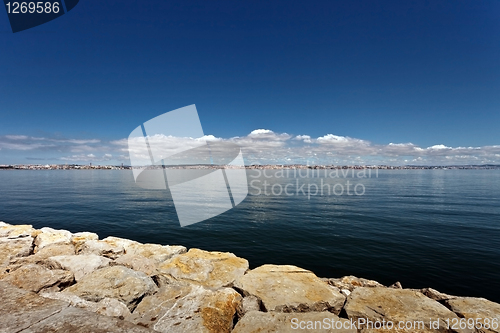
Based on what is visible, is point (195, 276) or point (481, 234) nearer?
point (195, 276)

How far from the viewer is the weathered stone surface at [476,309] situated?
220 inches

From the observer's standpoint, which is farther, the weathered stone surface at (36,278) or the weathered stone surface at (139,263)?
the weathered stone surface at (139,263)

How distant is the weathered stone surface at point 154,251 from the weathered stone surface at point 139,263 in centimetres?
47

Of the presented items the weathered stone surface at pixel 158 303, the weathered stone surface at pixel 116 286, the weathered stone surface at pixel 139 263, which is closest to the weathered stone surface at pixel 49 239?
the weathered stone surface at pixel 139 263

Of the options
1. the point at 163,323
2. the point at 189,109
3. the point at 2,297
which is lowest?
the point at 163,323

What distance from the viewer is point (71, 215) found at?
2459cm

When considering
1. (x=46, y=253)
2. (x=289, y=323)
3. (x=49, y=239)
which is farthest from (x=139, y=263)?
(x=289, y=323)

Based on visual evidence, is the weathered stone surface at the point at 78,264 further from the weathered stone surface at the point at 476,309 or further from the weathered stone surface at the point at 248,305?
the weathered stone surface at the point at 476,309

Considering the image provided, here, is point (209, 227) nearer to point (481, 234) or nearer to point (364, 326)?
point (364, 326)

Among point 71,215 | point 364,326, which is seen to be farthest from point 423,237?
point 71,215

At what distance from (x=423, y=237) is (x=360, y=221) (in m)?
5.51

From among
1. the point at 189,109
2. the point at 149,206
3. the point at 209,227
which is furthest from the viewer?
the point at 149,206

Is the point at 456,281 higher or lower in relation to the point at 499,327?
lower

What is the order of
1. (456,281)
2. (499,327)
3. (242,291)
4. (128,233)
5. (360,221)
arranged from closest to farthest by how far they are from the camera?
1. (499,327)
2. (242,291)
3. (456,281)
4. (128,233)
5. (360,221)
